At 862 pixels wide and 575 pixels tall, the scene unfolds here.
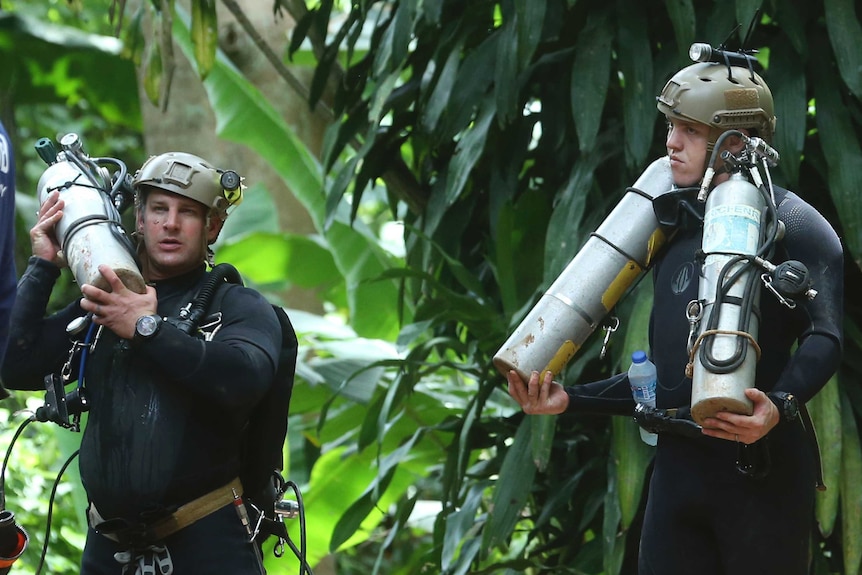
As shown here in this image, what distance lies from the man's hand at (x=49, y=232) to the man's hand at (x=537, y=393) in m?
1.19

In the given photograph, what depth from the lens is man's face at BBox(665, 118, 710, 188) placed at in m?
3.22


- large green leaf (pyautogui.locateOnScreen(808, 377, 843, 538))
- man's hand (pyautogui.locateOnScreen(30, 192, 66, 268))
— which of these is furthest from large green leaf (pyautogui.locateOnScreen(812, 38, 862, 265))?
man's hand (pyautogui.locateOnScreen(30, 192, 66, 268))

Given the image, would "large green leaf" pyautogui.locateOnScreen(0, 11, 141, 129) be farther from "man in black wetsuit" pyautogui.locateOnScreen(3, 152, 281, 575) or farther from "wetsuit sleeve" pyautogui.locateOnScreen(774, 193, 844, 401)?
"wetsuit sleeve" pyautogui.locateOnScreen(774, 193, 844, 401)

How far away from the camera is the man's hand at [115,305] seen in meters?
3.10

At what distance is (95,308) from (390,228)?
28.1 ft

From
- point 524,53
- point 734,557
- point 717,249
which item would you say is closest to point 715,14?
point 524,53

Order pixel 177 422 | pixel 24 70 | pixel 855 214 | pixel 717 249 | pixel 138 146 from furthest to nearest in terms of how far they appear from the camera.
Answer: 1. pixel 138 146
2. pixel 24 70
3. pixel 855 214
4. pixel 177 422
5. pixel 717 249

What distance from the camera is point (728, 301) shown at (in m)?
2.93

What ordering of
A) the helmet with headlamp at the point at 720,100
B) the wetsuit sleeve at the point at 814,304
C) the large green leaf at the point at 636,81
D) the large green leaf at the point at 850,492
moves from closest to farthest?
1. the wetsuit sleeve at the point at 814,304
2. the helmet with headlamp at the point at 720,100
3. the large green leaf at the point at 850,492
4. the large green leaf at the point at 636,81

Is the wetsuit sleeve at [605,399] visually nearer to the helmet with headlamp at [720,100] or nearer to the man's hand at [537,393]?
the man's hand at [537,393]

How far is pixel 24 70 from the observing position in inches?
354

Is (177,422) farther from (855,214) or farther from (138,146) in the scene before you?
(138,146)

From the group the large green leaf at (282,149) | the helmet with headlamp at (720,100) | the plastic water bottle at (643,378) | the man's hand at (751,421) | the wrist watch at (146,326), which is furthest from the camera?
the large green leaf at (282,149)

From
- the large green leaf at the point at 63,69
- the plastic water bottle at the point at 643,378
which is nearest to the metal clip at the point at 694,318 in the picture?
the plastic water bottle at the point at 643,378
